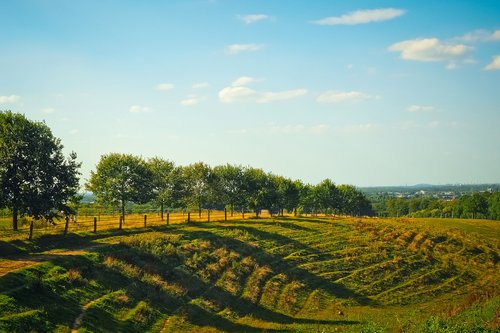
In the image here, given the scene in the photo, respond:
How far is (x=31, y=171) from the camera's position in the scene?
5212cm

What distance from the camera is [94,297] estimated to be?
36.3 m

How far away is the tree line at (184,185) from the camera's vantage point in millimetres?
75750

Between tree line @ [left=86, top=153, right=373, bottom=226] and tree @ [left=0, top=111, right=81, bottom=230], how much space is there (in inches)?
759

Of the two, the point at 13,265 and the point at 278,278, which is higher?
the point at 13,265

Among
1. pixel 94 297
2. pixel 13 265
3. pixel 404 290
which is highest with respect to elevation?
pixel 13 265

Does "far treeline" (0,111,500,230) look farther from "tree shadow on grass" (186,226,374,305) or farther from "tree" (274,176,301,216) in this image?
"tree shadow on grass" (186,226,374,305)

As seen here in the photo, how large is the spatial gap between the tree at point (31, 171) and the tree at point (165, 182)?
1118 inches

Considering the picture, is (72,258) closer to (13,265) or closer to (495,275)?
(13,265)

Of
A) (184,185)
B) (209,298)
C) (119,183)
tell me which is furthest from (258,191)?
(209,298)

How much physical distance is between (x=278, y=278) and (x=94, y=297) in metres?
26.3

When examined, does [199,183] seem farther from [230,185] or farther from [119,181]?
[119,181]

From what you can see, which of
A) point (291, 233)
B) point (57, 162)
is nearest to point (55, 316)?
point (57, 162)

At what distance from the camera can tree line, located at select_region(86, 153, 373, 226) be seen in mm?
75750

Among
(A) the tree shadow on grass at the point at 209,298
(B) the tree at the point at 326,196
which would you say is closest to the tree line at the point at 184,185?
(B) the tree at the point at 326,196
